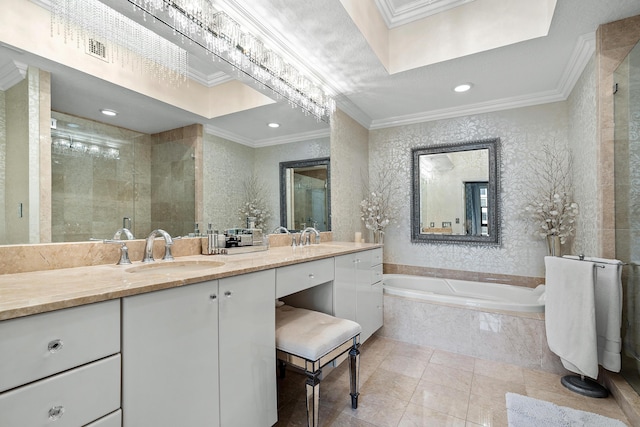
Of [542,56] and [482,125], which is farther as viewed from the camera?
[482,125]

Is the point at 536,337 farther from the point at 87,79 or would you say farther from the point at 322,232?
the point at 87,79

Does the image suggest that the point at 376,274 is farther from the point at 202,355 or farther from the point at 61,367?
the point at 61,367

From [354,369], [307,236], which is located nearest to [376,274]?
[307,236]

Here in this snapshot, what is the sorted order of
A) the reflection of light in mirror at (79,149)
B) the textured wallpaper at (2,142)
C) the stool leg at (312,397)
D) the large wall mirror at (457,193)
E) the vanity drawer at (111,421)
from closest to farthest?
the vanity drawer at (111,421)
the textured wallpaper at (2,142)
the reflection of light in mirror at (79,149)
the stool leg at (312,397)
the large wall mirror at (457,193)

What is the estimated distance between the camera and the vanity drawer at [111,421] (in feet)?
2.70

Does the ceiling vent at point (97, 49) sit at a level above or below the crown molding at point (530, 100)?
below

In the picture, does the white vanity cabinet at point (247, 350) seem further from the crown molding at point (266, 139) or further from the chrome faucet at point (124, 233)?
the crown molding at point (266, 139)

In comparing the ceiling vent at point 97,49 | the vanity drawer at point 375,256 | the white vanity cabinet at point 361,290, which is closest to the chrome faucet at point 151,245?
the ceiling vent at point 97,49

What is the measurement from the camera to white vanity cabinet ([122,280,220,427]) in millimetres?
905

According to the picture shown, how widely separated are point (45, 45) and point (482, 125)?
3.64 meters

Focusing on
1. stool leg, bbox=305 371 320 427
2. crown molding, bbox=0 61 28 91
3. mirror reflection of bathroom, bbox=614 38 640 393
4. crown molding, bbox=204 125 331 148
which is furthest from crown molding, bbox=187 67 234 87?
mirror reflection of bathroom, bbox=614 38 640 393

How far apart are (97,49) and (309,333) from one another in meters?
1.69

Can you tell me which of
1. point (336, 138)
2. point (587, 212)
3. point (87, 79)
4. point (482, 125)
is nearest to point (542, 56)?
point (482, 125)

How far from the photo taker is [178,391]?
3.37ft
